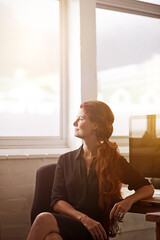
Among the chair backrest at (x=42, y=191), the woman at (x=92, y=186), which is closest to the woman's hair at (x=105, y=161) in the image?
the woman at (x=92, y=186)

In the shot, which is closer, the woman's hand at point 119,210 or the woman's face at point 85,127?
the woman's hand at point 119,210

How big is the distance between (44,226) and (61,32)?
205 centimetres

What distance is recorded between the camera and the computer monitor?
2656 mm

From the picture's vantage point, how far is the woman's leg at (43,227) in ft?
5.88

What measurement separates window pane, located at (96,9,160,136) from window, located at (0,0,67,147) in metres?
0.46

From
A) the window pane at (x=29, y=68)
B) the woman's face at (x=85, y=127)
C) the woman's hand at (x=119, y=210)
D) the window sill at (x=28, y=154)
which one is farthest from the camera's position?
the window pane at (x=29, y=68)

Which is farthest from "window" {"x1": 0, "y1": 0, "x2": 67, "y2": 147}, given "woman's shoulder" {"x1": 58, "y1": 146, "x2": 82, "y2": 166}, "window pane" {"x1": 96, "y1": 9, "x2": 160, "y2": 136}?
"woman's shoulder" {"x1": 58, "y1": 146, "x2": 82, "y2": 166}

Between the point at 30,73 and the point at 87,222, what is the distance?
1.68m

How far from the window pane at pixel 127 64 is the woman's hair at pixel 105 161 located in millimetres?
1276

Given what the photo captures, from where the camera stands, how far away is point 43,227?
1812mm

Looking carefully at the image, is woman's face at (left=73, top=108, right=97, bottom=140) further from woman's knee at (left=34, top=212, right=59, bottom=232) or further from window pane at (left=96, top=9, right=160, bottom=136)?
window pane at (left=96, top=9, right=160, bottom=136)

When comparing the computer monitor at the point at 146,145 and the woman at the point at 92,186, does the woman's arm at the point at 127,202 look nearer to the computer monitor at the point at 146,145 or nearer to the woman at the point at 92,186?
the woman at the point at 92,186

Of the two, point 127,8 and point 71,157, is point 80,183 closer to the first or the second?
point 71,157

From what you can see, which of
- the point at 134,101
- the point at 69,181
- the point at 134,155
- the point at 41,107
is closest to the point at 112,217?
the point at 69,181
